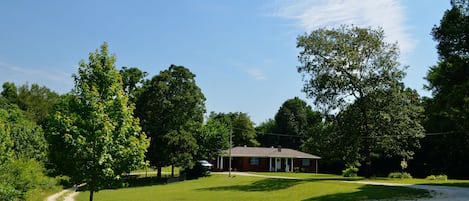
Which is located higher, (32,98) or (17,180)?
(32,98)

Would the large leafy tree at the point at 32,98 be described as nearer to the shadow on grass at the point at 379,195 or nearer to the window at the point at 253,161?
the window at the point at 253,161

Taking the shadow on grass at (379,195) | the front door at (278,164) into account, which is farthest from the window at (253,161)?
the shadow on grass at (379,195)

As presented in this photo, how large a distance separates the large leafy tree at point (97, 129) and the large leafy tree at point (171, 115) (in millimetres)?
34189

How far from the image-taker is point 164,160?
47.8m

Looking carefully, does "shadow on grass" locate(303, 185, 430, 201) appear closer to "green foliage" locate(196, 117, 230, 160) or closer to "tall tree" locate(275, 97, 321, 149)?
"green foliage" locate(196, 117, 230, 160)

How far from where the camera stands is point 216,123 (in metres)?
54.4

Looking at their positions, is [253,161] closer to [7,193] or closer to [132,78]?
[132,78]

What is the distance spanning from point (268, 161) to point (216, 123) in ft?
46.2

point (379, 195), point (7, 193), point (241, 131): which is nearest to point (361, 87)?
point (379, 195)

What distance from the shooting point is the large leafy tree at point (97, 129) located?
12234mm

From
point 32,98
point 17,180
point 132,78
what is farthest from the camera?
point 32,98

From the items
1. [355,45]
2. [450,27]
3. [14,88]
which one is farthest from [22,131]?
[14,88]

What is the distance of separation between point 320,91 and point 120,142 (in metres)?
30.0

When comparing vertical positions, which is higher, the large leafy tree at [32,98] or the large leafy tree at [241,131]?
the large leafy tree at [32,98]
